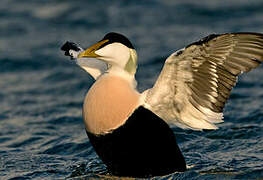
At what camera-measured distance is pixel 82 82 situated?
9.53m

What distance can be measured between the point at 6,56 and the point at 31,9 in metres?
2.46

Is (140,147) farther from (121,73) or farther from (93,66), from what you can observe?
(93,66)

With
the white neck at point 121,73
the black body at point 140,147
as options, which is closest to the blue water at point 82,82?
the black body at point 140,147

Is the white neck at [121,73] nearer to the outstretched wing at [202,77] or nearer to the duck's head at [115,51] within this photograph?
the duck's head at [115,51]

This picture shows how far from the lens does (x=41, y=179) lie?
5941 mm

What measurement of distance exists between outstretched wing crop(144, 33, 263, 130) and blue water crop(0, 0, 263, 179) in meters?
0.61

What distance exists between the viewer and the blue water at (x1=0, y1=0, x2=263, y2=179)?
6348 millimetres

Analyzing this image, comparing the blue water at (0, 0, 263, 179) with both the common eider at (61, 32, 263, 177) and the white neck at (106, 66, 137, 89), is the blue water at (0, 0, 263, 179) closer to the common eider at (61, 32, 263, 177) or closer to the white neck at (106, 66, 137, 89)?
the common eider at (61, 32, 263, 177)

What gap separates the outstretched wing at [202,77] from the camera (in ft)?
15.8

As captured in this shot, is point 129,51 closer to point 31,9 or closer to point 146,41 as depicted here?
point 146,41

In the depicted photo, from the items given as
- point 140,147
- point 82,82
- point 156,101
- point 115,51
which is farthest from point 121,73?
point 82,82

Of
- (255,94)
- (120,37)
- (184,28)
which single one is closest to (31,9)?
(184,28)

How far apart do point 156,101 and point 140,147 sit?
413 millimetres

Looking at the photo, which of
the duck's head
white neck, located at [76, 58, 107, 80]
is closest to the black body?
the duck's head
